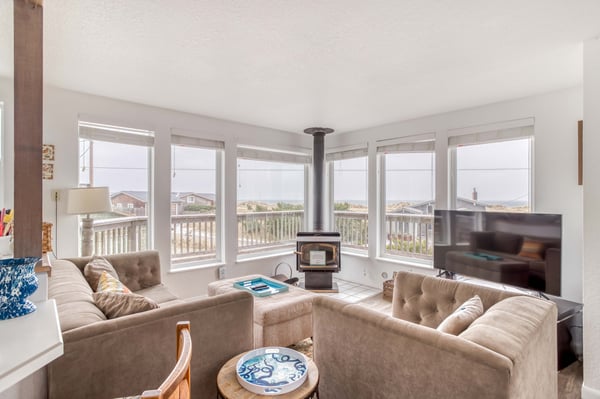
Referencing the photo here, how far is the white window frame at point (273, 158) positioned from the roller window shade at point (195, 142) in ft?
1.12

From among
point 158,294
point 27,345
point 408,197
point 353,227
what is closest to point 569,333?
point 408,197

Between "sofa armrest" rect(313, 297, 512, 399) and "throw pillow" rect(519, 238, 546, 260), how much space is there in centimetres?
200

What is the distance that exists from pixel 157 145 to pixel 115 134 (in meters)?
0.43

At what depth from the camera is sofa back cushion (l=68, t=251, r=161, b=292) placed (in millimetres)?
2918

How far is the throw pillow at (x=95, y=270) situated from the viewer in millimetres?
2377

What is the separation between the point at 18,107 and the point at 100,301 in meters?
1.07

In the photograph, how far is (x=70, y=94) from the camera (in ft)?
9.89

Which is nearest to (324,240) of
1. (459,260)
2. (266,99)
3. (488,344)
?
(459,260)

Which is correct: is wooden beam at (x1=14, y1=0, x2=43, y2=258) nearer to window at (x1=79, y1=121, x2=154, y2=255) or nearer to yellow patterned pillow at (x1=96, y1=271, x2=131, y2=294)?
yellow patterned pillow at (x1=96, y1=271, x2=131, y2=294)

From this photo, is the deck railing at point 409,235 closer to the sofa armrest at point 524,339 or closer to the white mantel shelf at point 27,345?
the sofa armrest at point 524,339

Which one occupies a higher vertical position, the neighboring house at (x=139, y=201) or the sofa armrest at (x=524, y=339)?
the neighboring house at (x=139, y=201)

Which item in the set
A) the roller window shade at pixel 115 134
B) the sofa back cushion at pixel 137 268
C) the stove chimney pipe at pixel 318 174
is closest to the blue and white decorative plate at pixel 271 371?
the sofa back cushion at pixel 137 268

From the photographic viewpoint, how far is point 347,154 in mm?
4906

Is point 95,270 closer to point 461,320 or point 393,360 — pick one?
point 393,360
